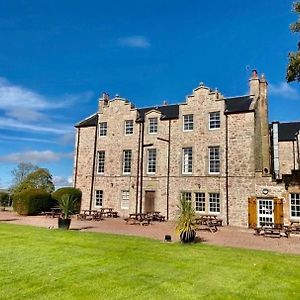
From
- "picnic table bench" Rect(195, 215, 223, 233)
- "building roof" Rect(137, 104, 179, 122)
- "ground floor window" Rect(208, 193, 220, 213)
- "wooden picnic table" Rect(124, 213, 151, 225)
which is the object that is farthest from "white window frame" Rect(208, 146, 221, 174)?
"wooden picnic table" Rect(124, 213, 151, 225)

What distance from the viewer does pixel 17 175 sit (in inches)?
2066

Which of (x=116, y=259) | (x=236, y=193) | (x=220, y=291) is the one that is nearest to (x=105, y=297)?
(x=220, y=291)

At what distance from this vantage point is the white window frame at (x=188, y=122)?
91.6 feet

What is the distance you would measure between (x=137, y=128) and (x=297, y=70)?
1646 centimetres

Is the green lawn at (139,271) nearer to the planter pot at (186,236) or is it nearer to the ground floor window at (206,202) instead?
the planter pot at (186,236)

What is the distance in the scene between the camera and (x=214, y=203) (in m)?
25.7

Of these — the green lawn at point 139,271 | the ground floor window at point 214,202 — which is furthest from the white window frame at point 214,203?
the green lawn at point 139,271

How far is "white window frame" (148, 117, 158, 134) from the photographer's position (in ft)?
97.2

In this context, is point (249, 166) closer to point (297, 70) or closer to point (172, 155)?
point (172, 155)

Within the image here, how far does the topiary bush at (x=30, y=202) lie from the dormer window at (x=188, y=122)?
15.5m

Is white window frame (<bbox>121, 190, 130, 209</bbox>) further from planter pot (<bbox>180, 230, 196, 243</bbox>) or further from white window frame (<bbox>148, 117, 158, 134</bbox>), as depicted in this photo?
planter pot (<bbox>180, 230, 196, 243</bbox>)

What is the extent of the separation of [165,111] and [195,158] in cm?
628

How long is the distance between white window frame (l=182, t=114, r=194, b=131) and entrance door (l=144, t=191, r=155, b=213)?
21.4ft

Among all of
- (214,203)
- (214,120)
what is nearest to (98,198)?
(214,203)
